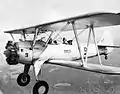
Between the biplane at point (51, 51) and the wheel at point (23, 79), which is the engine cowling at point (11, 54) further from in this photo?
the wheel at point (23, 79)

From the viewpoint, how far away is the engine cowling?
11.2 meters

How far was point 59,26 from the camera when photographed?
12.8 meters

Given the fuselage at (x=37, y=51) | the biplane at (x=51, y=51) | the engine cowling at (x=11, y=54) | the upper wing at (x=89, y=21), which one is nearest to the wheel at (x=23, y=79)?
the biplane at (x=51, y=51)

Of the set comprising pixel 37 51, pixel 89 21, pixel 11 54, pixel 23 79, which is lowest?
pixel 23 79

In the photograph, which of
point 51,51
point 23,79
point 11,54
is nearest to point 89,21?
point 51,51

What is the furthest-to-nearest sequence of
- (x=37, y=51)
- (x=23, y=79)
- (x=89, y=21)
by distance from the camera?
(x=23, y=79)
(x=37, y=51)
(x=89, y=21)

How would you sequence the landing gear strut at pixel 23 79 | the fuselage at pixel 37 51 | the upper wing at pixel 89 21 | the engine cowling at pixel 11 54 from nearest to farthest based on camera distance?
the upper wing at pixel 89 21 → the engine cowling at pixel 11 54 → the fuselage at pixel 37 51 → the landing gear strut at pixel 23 79

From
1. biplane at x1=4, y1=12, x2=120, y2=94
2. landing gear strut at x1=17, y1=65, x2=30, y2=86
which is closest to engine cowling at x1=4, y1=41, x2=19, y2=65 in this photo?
biplane at x1=4, y1=12, x2=120, y2=94

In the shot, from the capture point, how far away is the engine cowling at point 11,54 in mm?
11172

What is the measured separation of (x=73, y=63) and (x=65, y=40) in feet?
7.40

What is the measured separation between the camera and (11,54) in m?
11.2

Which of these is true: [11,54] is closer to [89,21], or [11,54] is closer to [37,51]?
[37,51]

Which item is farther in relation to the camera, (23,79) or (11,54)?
(23,79)

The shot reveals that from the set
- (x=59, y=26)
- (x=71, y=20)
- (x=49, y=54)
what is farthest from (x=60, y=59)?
(x=71, y=20)
